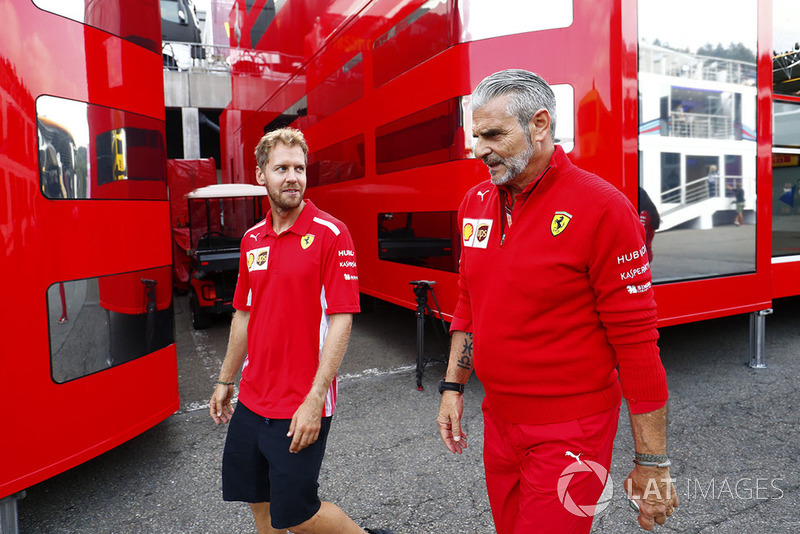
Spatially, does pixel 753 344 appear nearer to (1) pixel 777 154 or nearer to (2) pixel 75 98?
(1) pixel 777 154

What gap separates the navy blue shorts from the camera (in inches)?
80.5

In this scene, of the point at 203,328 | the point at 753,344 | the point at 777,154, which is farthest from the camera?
the point at 203,328

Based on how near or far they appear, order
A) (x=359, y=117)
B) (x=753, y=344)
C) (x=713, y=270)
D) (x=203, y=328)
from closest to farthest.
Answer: (x=713, y=270)
(x=753, y=344)
(x=359, y=117)
(x=203, y=328)

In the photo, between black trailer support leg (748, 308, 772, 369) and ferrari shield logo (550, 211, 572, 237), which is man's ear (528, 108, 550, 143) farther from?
black trailer support leg (748, 308, 772, 369)

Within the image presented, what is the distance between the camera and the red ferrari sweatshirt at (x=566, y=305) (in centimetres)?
153

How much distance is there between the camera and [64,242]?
9.90 feet

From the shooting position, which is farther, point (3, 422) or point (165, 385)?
point (165, 385)

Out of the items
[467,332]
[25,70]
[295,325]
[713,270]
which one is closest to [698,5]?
[713,270]

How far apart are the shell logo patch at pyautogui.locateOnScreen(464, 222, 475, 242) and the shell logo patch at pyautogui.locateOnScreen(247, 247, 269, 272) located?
80cm

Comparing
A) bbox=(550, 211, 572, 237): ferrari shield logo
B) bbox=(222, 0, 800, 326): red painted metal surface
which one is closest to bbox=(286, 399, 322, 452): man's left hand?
bbox=(550, 211, 572, 237): ferrari shield logo

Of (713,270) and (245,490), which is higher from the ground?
(713,270)

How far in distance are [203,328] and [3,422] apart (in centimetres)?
565

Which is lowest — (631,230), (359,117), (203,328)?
(203,328)

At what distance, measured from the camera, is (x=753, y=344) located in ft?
18.7
